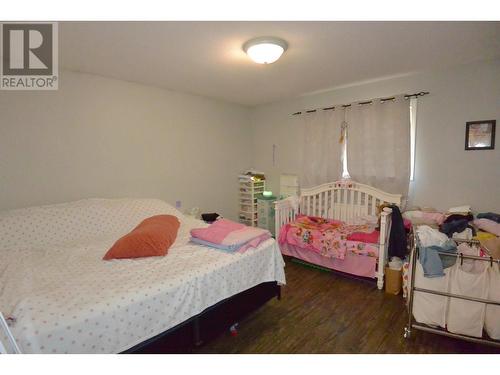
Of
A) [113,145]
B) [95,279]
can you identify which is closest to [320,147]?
[113,145]

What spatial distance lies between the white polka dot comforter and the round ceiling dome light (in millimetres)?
1543

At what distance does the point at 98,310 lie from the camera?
1.21m

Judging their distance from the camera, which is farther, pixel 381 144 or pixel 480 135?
pixel 381 144

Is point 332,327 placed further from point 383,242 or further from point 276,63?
point 276,63

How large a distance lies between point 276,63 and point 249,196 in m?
2.28

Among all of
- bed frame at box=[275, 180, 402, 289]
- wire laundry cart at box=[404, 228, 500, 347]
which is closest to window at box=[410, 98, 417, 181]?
bed frame at box=[275, 180, 402, 289]

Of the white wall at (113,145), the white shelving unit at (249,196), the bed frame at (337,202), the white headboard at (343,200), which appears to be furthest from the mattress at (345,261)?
the white wall at (113,145)

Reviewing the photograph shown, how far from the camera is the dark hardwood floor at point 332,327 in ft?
5.87

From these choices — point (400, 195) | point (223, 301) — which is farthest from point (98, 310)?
point (400, 195)

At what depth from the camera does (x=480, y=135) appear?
258cm

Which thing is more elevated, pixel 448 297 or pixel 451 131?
pixel 451 131

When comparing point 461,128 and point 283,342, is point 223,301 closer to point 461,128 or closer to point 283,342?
point 283,342

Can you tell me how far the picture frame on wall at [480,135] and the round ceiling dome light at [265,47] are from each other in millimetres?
2150

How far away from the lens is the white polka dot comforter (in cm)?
115
